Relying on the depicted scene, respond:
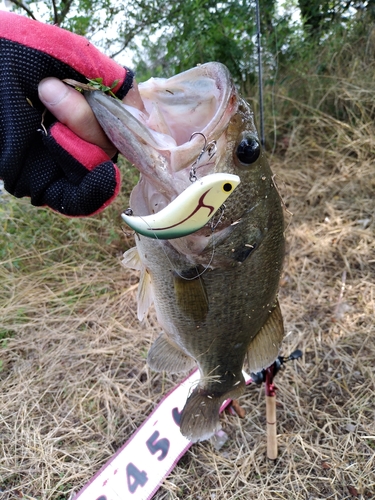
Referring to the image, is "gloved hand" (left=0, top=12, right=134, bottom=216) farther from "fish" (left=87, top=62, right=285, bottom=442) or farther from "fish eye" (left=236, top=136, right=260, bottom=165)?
"fish eye" (left=236, top=136, right=260, bottom=165)

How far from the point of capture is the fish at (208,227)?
107 centimetres

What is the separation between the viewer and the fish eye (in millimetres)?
1123

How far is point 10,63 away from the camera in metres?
0.96

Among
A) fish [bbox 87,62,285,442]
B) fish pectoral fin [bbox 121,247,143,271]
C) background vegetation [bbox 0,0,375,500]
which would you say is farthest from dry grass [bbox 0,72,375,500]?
fish pectoral fin [bbox 121,247,143,271]

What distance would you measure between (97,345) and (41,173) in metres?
1.81

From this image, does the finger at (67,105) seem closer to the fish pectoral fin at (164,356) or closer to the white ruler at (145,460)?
the fish pectoral fin at (164,356)

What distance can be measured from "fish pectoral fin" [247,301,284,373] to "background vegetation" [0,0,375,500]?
820 mm

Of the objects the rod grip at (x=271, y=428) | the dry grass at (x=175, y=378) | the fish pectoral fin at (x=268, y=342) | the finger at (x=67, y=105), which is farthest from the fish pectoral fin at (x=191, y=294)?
the dry grass at (x=175, y=378)

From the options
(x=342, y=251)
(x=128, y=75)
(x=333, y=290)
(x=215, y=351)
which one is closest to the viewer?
(x=128, y=75)

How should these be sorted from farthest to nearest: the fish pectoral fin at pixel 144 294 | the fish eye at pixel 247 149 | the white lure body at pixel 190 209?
the fish pectoral fin at pixel 144 294, the fish eye at pixel 247 149, the white lure body at pixel 190 209

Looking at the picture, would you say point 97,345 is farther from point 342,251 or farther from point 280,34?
point 280,34

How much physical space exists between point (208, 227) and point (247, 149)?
265 mm

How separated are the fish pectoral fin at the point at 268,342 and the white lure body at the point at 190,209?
746 millimetres

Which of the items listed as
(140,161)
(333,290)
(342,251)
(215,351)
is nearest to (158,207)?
(140,161)
